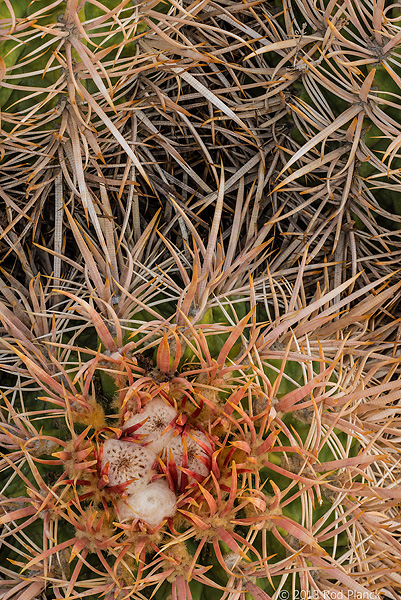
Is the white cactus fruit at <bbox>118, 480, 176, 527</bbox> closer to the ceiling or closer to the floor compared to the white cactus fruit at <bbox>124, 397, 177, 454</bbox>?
closer to the floor

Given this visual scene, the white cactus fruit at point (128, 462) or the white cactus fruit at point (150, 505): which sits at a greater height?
the white cactus fruit at point (128, 462)

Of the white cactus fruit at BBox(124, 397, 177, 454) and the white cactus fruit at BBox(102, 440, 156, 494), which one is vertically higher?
the white cactus fruit at BBox(124, 397, 177, 454)

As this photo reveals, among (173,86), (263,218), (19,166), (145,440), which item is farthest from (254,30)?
(145,440)

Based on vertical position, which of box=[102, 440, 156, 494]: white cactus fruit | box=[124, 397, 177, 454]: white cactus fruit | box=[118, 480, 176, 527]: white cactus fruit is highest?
box=[124, 397, 177, 454]: white cactus fruit

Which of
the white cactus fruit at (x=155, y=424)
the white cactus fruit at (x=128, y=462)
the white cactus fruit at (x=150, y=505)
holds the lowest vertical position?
the white cactus fruit at (x=150, y=505)

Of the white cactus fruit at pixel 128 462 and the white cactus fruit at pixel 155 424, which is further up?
the white cactus fruit at pixel 155 424

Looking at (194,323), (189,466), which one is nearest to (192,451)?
(189,466)
